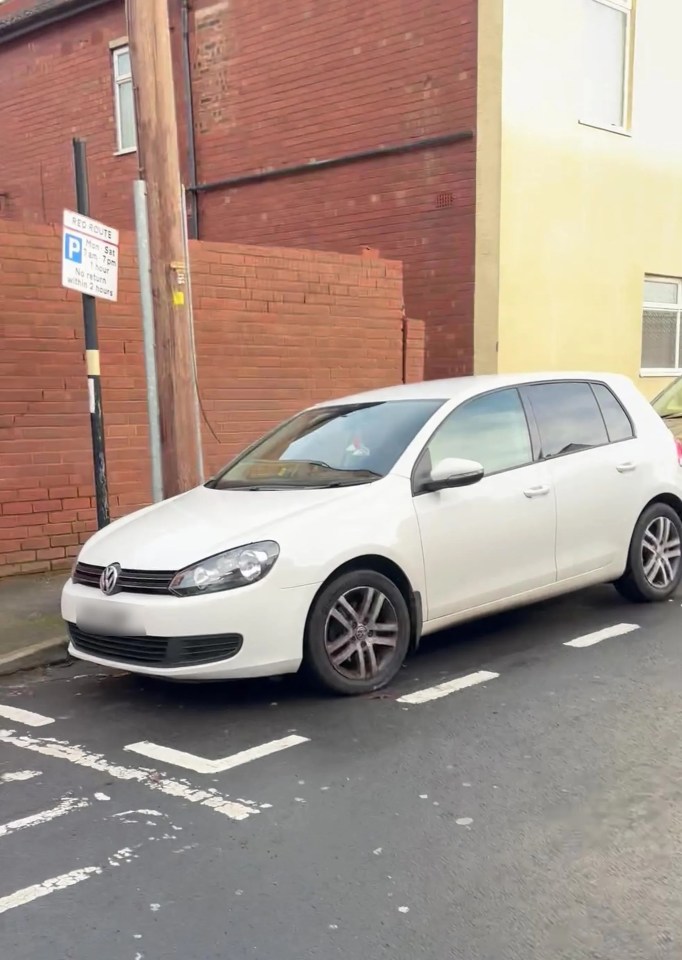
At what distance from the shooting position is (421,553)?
513 centimetres

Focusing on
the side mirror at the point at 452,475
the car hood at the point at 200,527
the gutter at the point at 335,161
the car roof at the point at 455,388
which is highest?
the gutter at the point at 335,161

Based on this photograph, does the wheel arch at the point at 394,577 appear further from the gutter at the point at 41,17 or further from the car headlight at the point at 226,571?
the gutter at the point at 41,17

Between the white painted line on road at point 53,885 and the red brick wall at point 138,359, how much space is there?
4.90 metres

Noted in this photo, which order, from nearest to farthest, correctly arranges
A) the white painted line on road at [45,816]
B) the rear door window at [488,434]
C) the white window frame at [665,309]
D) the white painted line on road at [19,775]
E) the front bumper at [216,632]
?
the white painted line on road at [45,816] → the white painted line on road at [19,775] → the front bumper at [216,632] → the rear door window at [488,434] → the white window frame at [665,309]

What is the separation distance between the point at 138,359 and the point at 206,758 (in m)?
5.12

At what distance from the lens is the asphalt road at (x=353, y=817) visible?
2869mm

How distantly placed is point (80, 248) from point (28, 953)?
4573 mm

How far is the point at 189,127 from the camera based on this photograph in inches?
556

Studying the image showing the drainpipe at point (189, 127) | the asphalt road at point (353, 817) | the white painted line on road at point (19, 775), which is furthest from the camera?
the drainpipe at point (189, 127)

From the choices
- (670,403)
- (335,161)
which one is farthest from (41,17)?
(670,403)

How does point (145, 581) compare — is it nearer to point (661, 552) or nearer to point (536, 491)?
point (536, 491)

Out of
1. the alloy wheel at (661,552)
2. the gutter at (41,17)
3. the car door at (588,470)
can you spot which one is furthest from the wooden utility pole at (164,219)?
the gutter at (41,17)

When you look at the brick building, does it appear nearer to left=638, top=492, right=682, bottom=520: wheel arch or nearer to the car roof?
left=638, top=492, right=682, bottom=520: wheel arch

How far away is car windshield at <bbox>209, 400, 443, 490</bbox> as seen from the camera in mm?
5422
